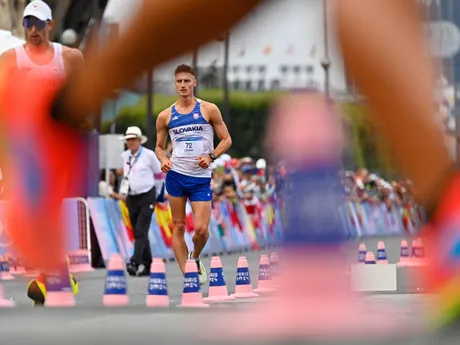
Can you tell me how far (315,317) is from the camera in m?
4.31

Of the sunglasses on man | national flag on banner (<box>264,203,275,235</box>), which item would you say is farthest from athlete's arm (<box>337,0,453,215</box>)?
national flag on banner (<box>264,203,275,235</box>)

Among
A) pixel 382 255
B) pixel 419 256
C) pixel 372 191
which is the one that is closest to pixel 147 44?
pixel 419 256

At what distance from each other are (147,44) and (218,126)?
24.0ft

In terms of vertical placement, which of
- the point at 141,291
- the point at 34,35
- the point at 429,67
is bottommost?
the point at 141,291

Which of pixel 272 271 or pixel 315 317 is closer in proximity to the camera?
pixel 315 317

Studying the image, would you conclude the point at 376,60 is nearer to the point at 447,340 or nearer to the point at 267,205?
the point at 447,340

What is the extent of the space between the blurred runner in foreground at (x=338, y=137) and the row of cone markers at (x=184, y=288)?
54.0 inches

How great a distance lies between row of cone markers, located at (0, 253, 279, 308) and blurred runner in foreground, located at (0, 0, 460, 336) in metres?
1.37

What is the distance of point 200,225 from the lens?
11.5m

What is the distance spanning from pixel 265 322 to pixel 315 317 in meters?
0.19

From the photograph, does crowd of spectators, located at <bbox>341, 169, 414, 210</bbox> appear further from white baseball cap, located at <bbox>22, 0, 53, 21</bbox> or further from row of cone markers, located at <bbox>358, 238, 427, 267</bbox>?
white baseball cap, located at <bbox>22, 0, 53, 21</bbox>

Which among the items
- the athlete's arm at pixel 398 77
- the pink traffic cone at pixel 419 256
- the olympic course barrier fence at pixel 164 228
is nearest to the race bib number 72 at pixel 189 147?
the olympic course barrier fence at pixel 164 228

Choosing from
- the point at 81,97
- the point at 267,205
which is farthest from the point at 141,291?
the point at 267,205

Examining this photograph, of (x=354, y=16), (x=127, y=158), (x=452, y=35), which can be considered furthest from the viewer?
(x=127, y=158)
